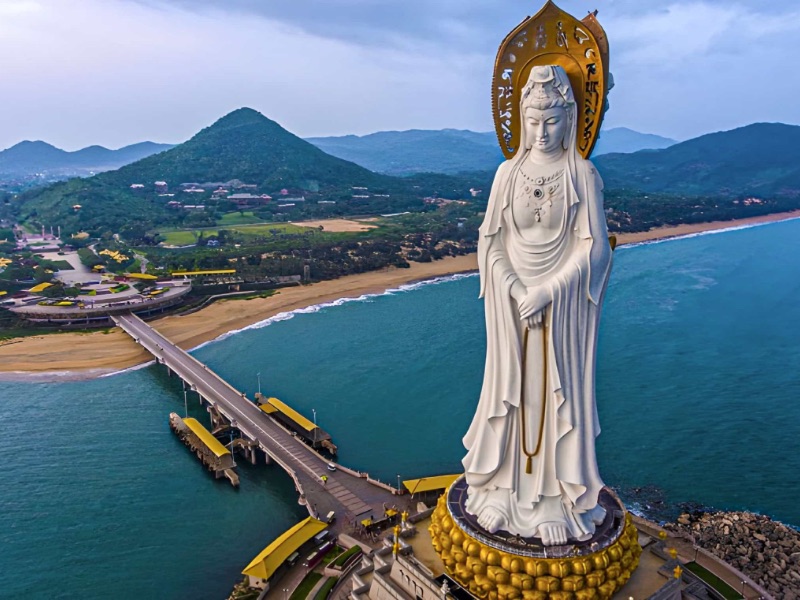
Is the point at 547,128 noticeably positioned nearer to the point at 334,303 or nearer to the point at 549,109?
the point at 549,109

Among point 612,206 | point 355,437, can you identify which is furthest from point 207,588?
point 612,206

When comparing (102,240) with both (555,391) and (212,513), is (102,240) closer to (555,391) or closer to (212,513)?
(212,513)

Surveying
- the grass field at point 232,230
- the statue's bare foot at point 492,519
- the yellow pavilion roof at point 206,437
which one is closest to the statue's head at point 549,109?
the statue's bare foot at point 492,519

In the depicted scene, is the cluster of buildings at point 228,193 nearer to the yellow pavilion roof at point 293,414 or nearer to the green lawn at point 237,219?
the green lawn at point 237,219

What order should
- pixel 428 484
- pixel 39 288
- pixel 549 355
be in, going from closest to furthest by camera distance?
1. pixel 549 355
2. pixel 428 484
3. pixel 39 288

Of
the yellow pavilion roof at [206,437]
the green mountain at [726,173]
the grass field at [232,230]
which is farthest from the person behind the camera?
the green mountain at [726,173]

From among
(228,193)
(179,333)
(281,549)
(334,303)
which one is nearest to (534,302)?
(281,549)
